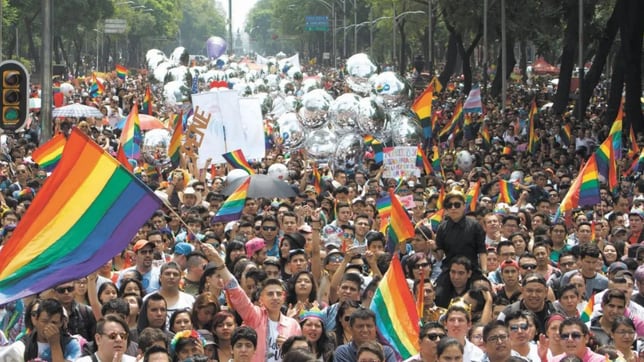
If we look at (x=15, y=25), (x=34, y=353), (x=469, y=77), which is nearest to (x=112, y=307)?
(x=34, y=353)

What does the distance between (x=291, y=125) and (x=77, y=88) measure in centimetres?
3282

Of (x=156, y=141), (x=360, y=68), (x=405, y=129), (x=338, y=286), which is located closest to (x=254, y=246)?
(x=338, y=286)

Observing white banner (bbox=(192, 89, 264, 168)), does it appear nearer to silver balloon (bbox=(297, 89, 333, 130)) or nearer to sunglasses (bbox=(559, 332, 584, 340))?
silver balloon (bbox=(297, 89, 333, 130))

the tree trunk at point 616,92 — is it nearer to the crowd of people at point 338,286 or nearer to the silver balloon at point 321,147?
the silver balloon at point 321,147

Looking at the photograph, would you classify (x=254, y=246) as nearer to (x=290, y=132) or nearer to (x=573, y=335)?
(x=573, y=335)

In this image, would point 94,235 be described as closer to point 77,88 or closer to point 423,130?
point 423,130

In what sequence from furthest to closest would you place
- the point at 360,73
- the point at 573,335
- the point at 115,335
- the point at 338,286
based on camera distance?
the point at 360,73
the point at 338,286
the point at 573,335
the point at 115,335

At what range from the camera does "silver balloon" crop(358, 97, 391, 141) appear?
22406 millimetres

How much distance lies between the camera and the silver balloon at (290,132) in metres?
23.5

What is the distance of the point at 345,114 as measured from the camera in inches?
879

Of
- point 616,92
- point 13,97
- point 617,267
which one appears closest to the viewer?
point 617,267

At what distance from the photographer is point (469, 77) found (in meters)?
54.0

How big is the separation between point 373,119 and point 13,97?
7675 millimetres

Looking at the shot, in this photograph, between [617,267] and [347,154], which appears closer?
[617,267]
